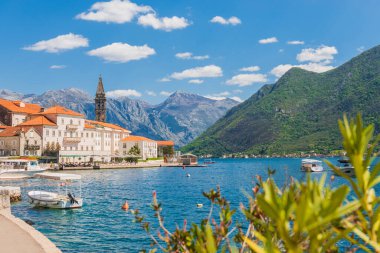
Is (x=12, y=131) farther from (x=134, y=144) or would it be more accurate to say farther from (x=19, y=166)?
(x=134, y=144)

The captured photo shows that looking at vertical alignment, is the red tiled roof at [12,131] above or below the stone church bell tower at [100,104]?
below

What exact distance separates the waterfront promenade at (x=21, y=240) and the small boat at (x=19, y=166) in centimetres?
6063

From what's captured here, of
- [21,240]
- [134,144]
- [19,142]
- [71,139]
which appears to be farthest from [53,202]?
[134,144]

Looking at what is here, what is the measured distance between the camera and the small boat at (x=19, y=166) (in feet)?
256

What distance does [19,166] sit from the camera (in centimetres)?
8169

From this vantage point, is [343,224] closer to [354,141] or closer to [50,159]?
[354,141]

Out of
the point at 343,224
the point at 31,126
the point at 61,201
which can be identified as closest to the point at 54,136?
the point at 31,126

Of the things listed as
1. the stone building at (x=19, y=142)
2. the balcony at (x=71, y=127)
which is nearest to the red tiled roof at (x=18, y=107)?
the stone building at (x=19, y=142)

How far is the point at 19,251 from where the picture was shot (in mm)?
14383

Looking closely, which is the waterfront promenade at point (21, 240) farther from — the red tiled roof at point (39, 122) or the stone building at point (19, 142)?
the red tiled roof at point (39, 122)

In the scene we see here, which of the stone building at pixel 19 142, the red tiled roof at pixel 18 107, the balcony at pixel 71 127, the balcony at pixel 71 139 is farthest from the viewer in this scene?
the red tiled roof at pixel 18 107

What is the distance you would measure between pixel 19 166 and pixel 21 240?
71.6 m

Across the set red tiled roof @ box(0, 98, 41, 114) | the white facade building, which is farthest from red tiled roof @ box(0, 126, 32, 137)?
the white facade building

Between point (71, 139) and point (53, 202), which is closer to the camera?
point (53, 202)
